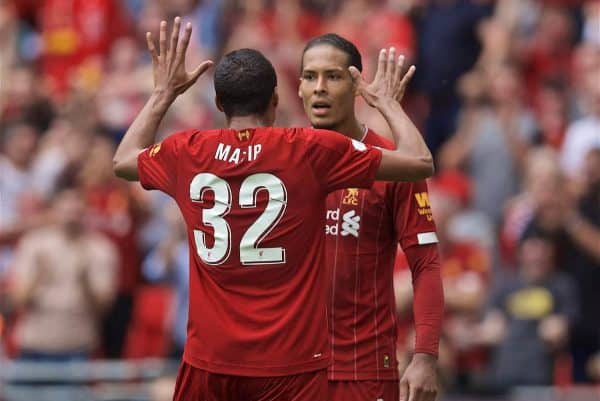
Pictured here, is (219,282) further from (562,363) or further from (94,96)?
(94,96)

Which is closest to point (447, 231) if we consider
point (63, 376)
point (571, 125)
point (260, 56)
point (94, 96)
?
point (571, 125)

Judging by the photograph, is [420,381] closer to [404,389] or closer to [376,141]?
[404,389]

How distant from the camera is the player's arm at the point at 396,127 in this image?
6984 mm

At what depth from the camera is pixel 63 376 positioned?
43.6ft

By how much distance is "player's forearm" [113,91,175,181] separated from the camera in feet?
24.1

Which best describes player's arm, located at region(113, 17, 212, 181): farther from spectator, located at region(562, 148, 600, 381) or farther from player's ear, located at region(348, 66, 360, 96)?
spectator, located at region(562, 148, 600, 381)

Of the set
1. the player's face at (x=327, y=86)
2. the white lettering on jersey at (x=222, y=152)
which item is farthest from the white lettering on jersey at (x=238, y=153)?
the player's face at (x=327, y=86)

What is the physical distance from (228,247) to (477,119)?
29.1ft

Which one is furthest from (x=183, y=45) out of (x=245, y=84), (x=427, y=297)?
(x=427, y=297)

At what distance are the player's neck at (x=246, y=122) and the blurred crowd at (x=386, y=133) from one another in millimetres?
4952

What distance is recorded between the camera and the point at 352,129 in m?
7.88

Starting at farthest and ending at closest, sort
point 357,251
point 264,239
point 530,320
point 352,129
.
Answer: point 530,320 → point 352,129 → point 357,251 → point 264,239

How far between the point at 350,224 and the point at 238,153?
1.10 m

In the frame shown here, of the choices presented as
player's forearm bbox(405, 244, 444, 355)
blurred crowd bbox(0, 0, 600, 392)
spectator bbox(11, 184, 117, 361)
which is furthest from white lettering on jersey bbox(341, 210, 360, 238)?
spectator bbox(11, 184, 117, 361)
